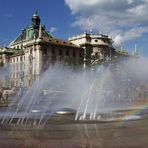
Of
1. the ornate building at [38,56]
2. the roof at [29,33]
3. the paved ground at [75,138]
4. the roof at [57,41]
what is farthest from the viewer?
the roof at [29,33]

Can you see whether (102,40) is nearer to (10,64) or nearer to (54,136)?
(10,64)

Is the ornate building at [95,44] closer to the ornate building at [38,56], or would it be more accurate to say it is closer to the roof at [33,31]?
the ornate building at [38,56]

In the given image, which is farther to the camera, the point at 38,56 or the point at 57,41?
the point at 57,41

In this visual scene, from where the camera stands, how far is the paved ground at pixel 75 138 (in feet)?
42.5

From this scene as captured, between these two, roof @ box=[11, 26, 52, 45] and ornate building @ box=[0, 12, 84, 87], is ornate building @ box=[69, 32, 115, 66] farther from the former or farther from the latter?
roof @ box=[11, 26, 52, 45]

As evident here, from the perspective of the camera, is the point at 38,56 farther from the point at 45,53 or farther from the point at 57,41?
the point at 57,41

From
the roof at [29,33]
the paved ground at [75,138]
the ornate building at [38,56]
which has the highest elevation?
the roof at [29,33]

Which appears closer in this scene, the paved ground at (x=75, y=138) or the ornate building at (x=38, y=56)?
the paved ground at (x=75, y=138)

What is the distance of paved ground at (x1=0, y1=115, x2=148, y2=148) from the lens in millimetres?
12969

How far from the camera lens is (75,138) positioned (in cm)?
1456

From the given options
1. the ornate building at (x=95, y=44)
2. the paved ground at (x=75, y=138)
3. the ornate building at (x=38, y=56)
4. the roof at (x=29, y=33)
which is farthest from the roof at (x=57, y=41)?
the paved ground at (x=75, y=138)

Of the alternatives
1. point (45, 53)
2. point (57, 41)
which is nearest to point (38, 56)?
point (45, 53)

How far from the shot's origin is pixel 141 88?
74688mm

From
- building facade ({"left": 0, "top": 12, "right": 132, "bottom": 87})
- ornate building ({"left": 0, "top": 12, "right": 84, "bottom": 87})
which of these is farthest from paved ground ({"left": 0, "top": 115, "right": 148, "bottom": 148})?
ornate building ({"left": 0, "top": 12, "right": 84, "bottom": 87})
